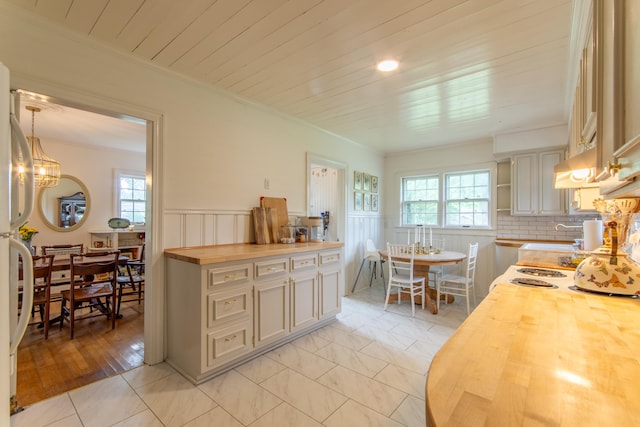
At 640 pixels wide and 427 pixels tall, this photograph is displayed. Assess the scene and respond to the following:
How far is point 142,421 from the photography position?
175 cm

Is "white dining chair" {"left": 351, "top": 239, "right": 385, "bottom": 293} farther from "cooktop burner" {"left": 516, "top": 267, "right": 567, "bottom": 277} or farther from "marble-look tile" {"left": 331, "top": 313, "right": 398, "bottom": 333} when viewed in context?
"cooktop burner" {"left": 516, "top": 267, "right": 567, "bottom": 277}

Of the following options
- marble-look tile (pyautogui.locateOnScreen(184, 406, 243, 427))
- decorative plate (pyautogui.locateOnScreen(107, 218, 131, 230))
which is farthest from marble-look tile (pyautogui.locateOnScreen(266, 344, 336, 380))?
decorative plate (pyautogui.locateOnScreen(107, 218, 131, 230))

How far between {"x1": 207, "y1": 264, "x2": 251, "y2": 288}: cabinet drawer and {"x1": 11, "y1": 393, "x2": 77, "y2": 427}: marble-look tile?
1.10 m

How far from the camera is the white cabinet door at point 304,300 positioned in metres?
2.83

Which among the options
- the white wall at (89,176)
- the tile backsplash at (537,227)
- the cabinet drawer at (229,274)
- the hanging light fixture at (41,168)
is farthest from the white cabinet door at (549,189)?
the white wall at (89,176)

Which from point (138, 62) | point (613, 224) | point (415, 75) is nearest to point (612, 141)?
point (613, 224)

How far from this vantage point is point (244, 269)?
239cm

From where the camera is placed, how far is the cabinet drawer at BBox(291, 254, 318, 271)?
9.30 ft

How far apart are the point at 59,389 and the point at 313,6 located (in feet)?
10.00

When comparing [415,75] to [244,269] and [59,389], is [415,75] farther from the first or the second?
[59,389]

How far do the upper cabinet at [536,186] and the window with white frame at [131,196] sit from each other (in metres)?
6.06

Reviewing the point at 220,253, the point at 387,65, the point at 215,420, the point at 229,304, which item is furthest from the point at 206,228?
the point at 387,65

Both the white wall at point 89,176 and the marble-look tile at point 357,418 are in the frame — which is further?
the white wall at point 89,176

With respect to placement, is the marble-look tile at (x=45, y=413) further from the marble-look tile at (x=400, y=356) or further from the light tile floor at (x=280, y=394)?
the marble-look tile at (x=400, y=356)
